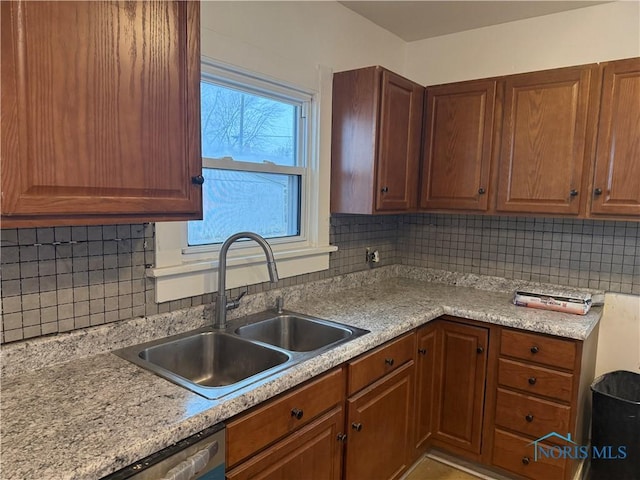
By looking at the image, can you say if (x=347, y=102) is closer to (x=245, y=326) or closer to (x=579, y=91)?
(x=579, y=91)

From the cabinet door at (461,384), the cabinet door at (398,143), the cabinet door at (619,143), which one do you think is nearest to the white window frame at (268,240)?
the cabinet door at (398,143)

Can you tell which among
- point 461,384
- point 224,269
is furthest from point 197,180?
point 461,384

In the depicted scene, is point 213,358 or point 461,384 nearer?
point 213,358

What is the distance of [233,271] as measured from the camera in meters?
1.99

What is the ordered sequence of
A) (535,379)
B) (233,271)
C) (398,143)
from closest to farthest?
(233,271), (535,379), (398,143)

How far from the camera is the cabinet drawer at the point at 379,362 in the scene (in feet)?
5.63

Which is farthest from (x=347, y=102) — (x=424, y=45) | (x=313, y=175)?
(x=424, y=45)

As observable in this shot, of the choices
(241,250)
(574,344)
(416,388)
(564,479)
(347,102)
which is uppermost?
(347,102)

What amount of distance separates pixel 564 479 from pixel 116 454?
2.01 metres

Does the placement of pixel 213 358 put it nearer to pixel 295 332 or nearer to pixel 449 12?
pixel 295 332

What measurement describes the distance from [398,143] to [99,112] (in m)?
1.70

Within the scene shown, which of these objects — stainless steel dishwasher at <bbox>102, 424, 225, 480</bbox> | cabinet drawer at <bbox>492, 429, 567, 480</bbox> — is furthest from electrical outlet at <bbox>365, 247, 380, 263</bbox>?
stainless steel dishwasher at <bbox>102, 424, 225, 480</bbox>

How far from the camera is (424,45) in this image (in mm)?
2941

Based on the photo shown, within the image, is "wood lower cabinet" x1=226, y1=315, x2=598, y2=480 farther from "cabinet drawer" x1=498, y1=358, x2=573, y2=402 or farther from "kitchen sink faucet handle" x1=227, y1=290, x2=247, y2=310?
"kitchen sink faucet handle" x1=227, y1=290, x2=247, y2=310
